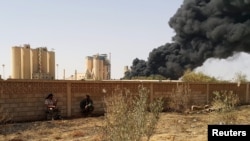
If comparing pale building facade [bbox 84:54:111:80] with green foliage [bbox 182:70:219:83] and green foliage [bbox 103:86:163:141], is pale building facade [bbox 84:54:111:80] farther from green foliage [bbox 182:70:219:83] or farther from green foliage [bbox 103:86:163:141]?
green foliage [bbox 103:86:163:141]

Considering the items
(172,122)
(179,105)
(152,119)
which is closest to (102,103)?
(172,122)

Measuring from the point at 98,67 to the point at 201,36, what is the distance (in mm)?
15617

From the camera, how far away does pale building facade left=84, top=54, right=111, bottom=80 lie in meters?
56.3

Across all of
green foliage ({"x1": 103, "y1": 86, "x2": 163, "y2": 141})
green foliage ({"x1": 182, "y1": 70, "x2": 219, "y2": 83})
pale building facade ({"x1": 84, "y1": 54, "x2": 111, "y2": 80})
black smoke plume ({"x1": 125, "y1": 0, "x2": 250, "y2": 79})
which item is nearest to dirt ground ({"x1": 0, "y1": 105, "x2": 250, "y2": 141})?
green foliage ({"x1": 103, "y1": 86, "x2": 163, "y2": 141})

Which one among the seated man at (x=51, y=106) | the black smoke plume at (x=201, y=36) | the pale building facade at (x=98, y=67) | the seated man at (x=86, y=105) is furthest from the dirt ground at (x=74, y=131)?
the pale building facade at (x=98, y=67)

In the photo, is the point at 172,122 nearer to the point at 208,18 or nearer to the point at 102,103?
the point at 102,103

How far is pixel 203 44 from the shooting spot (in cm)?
5009

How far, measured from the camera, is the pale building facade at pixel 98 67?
185 feet

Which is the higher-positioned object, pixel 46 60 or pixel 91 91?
pixel 46 60

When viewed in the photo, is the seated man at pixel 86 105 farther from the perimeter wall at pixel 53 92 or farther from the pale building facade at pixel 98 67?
the pale building facade at pixel 98 67

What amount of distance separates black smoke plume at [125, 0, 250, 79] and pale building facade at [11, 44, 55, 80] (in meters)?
18.8

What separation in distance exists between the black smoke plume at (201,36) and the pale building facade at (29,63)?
61.7ft

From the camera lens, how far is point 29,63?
39.2 meters

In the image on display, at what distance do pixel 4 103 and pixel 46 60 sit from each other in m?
27.6
